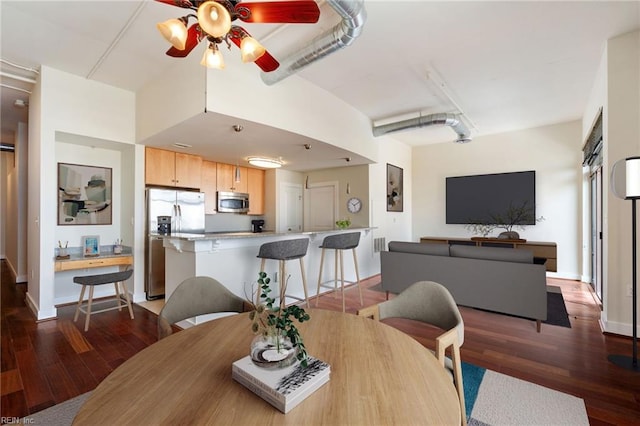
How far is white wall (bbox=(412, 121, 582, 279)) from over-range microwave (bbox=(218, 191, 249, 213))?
4467mm

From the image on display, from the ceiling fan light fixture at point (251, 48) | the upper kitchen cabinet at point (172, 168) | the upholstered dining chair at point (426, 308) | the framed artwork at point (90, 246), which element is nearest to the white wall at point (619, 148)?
the upholstered dining chair at point (426, 308)

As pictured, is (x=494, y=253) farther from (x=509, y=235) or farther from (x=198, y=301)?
(x=198, y=301)

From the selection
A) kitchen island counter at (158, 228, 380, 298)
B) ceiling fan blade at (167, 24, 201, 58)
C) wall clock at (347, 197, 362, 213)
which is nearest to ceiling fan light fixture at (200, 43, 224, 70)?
ceiling fan blade at (167, 24, 201, 58)

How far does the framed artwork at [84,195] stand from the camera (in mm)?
4117

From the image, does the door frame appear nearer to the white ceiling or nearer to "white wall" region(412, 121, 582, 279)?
the white ceiling

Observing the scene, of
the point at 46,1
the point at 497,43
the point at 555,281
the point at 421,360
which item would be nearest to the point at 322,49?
the point at 497,43

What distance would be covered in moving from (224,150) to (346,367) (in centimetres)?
421

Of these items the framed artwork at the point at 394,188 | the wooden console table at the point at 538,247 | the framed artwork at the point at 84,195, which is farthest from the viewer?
the framed artwork at the point at 394,188

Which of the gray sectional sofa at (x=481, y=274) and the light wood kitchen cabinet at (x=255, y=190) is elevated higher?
the light wood kitchen cabinet at (x=255, y=190)

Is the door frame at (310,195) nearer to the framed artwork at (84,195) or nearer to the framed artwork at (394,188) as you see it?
the framed artwork at (394,188)

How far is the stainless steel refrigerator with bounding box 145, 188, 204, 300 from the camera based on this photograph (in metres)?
4.28

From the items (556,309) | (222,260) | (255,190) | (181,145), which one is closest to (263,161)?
(181,145)

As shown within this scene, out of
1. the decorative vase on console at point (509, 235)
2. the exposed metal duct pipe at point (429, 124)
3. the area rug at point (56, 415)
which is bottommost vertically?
the area rug at point (56, 415)

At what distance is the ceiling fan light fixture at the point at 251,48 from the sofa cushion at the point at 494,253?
316cm
